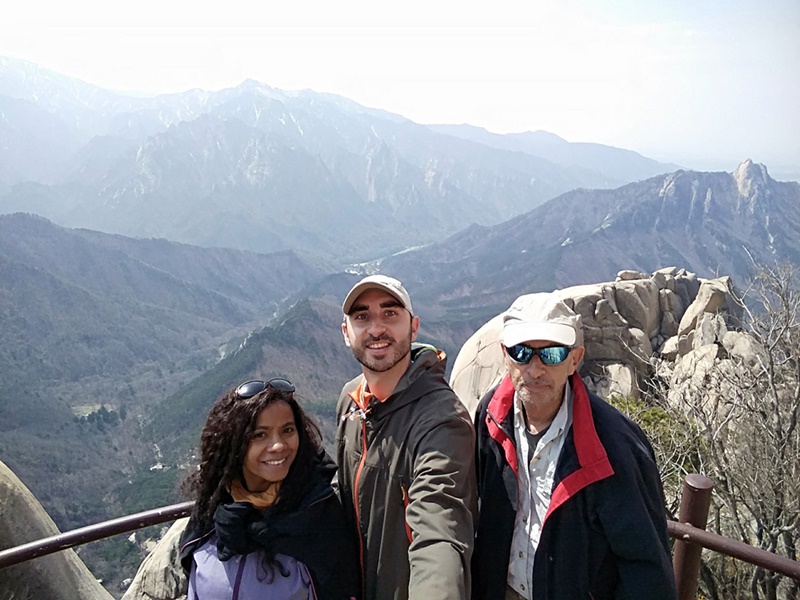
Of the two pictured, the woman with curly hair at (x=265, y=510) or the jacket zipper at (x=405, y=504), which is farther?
the woman with curly hair at (x=265, y=510)

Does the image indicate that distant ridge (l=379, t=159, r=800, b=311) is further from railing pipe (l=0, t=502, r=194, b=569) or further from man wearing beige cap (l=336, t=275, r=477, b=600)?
man wearing beige cap (l=336, t=275, r=477, b=600)

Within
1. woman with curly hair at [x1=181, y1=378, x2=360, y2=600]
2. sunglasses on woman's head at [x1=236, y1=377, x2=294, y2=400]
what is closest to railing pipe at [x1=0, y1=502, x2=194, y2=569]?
woman with curly hair at [x1=181, y1=378, x2=360, y2=600]

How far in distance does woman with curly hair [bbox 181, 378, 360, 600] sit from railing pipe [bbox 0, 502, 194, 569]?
54 centimetres

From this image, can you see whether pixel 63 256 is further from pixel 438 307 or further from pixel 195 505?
pixel 195 505

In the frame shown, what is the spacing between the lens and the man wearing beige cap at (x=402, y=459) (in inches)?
104

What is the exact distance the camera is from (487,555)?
304 centimetres

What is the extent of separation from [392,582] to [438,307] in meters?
153

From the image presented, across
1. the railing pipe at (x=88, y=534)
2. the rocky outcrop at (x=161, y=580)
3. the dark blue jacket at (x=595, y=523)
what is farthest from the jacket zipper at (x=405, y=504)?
the rocky outcrop at (x=161, y=580)

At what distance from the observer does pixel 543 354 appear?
2979mm

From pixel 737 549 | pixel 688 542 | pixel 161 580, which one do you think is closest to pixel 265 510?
pixel 688 542

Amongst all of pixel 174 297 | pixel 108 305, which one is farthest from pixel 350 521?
pixel 174 297

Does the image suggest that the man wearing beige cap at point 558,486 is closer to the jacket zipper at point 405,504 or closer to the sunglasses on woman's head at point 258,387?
the jacket zipper at point 405,504

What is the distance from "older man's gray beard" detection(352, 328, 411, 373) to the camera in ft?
10.5

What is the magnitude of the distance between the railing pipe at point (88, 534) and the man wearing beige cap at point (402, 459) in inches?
54.1
